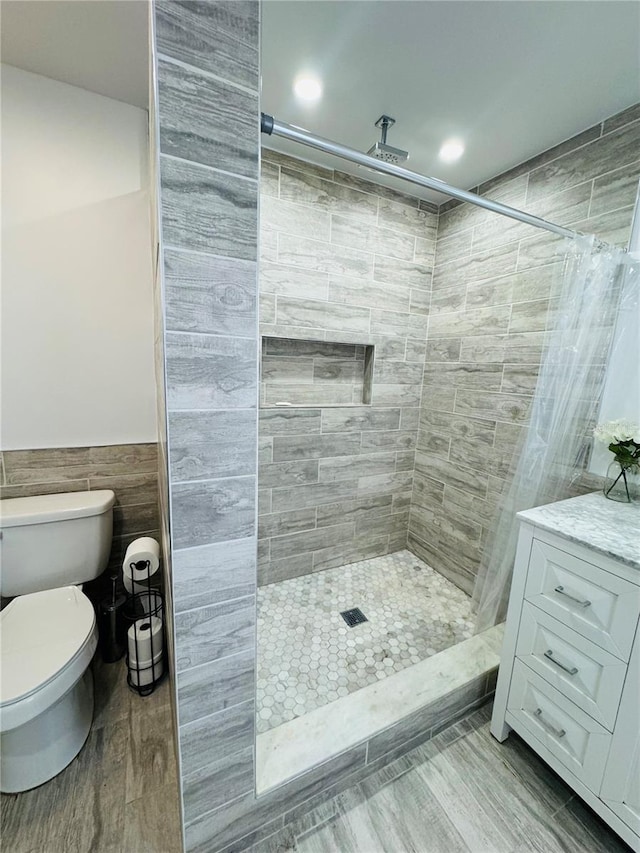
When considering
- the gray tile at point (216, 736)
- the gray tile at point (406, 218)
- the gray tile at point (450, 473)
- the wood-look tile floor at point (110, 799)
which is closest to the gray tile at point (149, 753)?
the wood-look tile floor at point (110, 799)

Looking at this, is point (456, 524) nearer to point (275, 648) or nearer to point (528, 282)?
Answer: point (275, 648)

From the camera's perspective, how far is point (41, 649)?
1.13 meters

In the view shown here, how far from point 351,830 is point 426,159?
2695 mm

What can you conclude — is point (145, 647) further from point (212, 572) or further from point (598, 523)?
point (598, 523)

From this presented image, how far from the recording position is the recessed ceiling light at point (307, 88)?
1.24 metres

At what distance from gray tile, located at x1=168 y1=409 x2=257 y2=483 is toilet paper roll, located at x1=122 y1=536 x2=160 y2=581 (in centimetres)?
100

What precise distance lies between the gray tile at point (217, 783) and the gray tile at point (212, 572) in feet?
1.67

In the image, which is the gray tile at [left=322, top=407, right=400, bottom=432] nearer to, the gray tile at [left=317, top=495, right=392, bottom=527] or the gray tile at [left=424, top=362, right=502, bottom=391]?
the gray tile at [left=424, top=362, right=502, bottom=391]

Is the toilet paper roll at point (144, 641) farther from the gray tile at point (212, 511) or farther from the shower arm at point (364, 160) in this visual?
the shower arm at point (364, 160)

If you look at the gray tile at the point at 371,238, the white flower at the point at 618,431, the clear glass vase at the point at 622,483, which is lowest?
the clear glass vase at the point at 622,483

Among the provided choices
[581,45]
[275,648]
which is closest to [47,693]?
[275,648]

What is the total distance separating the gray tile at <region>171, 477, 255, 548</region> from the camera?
73 centimetres

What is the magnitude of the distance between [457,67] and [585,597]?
1775 millimetres

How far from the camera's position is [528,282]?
5.42ft
